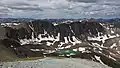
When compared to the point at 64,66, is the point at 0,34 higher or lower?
lower

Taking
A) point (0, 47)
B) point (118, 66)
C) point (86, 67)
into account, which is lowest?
point (118, 66)

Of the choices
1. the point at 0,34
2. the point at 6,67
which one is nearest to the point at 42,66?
the point at 6,67

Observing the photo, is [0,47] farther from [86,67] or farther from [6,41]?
[86,67]

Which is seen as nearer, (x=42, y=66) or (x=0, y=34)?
(x=42, y=66)

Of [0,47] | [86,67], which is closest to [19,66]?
[86,67]

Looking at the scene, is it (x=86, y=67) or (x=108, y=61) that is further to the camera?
(x=108, y=61)

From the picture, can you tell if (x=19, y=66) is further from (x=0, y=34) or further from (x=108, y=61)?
(x=0, y=34)

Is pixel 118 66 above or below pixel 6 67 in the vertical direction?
below

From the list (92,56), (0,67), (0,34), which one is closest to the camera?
(0,67)

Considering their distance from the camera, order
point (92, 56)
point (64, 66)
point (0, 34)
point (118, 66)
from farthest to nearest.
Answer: point (0, 34) < point (92, 56) < point (118, 66) < point (64, 66)

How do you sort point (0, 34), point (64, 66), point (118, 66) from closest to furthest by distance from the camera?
point (64, 66) → point (118, 66) → point (0, 34)
